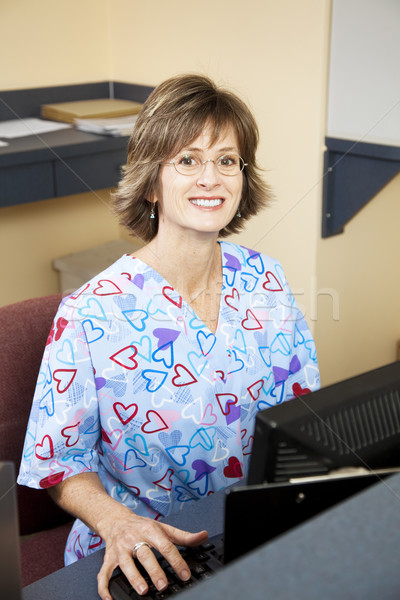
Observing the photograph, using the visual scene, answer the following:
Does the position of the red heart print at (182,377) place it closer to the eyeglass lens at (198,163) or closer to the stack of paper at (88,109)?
the eyeglass lens at (198,163)

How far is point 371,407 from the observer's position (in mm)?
646

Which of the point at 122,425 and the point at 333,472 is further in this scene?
the point at 122,425

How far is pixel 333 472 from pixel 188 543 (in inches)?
13.0

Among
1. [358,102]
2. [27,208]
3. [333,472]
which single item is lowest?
[27,208]

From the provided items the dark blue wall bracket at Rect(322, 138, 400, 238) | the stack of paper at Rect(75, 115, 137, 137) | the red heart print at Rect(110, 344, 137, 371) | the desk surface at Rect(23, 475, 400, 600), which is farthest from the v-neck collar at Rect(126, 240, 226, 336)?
the stack of paper at Rect(75, 115, 137, 137)

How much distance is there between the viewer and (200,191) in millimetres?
1224

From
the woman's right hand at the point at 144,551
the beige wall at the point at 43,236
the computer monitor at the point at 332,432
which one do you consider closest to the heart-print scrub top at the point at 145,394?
the woman's right hand at the point at 144,551

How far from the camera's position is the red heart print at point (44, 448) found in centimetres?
107

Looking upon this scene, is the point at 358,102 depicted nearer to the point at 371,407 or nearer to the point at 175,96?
the point at 175,96

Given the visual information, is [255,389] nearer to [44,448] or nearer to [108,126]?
[44,448]

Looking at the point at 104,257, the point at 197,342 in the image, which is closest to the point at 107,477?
the point at 197,342

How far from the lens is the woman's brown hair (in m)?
1.20

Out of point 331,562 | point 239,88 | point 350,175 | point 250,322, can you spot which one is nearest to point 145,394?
point 250,322

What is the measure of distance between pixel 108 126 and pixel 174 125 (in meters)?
1.14
